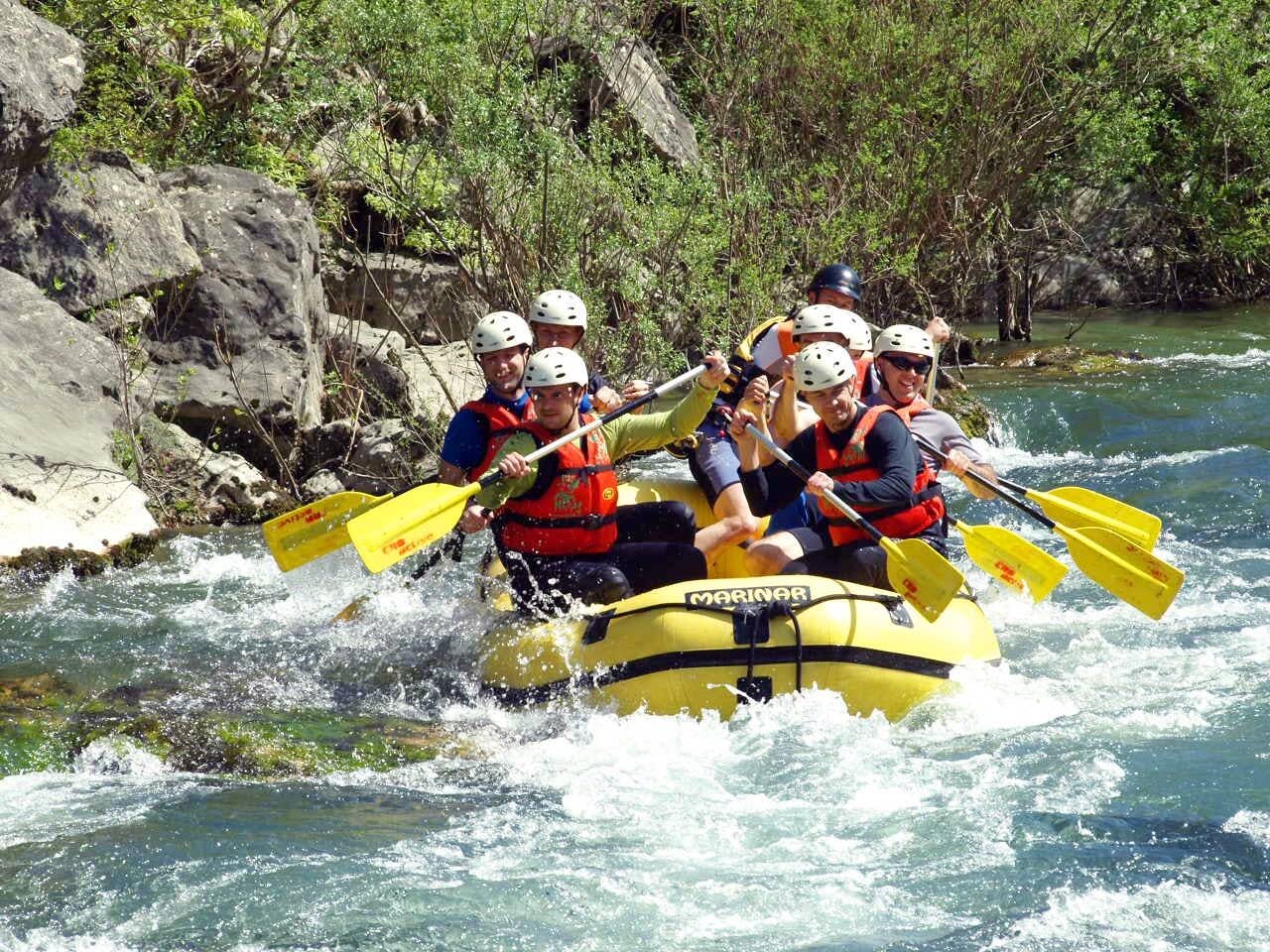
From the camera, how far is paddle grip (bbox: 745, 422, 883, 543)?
577cm

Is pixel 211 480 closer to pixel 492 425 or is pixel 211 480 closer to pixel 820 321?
pixel 492 425

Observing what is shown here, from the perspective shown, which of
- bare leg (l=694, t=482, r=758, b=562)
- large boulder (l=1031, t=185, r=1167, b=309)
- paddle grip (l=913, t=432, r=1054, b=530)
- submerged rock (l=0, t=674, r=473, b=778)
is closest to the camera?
submerged rock (l=0, t=674, r=473, b=778)

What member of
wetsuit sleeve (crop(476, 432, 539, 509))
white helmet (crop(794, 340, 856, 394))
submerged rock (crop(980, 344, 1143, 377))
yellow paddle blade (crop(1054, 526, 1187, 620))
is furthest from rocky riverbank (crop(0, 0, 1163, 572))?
submerged rock (crop(980, 344, 1143, 377))

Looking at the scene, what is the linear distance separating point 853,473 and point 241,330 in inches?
208

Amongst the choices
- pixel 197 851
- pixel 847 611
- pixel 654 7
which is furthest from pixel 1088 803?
pixel 654 7

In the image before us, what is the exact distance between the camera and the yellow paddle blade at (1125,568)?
19.1 ft

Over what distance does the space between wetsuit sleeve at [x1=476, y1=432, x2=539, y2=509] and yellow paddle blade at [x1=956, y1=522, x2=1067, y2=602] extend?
5.97 feet

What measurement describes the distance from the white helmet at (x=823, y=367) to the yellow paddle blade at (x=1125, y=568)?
1186mm

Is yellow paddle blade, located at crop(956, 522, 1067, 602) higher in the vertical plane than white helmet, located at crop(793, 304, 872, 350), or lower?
lower

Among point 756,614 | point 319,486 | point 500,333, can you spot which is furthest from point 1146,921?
point 319,486

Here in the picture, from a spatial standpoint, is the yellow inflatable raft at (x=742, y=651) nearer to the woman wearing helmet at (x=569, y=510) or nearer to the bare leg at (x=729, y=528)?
the woman wearing helmet at (x=569, y=510)

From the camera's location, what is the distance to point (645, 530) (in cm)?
635

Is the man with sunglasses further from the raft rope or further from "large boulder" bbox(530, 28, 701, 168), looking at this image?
"large boulder" bbox(530, 28, 701, 168)

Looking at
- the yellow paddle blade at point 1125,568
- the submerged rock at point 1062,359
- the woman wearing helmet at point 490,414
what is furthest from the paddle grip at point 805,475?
the submerged rock at point 1062,359
